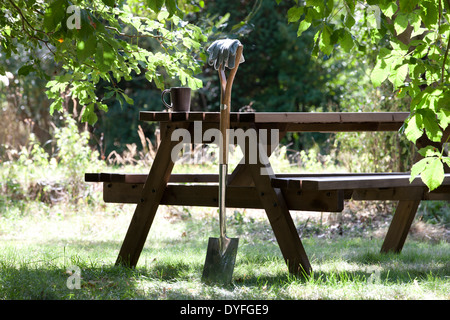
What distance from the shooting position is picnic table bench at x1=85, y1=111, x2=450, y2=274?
127 inches

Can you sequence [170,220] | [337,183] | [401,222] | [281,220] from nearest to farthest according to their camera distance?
[337,183]
[281,220]
[401,222]
[170,220]

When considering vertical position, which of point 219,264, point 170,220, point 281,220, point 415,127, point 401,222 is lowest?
point 170,220

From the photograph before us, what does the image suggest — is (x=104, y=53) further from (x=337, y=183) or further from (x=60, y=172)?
(x=60, y=172)

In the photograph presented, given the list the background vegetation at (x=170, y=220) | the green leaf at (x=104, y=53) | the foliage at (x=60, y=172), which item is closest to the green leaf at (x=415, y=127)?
the background vegetation at (x=170, y=220)

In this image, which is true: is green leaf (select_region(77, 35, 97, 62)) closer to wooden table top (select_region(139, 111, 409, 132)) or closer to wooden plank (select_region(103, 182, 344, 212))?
wooden table top (select_region(139, 111, 409, 132))

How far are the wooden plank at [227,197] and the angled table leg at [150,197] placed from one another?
0.27 ft

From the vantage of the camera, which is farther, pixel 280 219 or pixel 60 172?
pixel 60 172

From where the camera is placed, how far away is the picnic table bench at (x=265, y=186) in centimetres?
323

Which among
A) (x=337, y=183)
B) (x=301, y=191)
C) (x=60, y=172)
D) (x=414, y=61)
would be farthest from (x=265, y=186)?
(x=60, y=172)

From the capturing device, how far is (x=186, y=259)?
415cm

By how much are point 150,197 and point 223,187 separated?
54cm

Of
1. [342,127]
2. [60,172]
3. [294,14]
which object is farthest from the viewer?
[60,172]

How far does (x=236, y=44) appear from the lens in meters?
3.29
